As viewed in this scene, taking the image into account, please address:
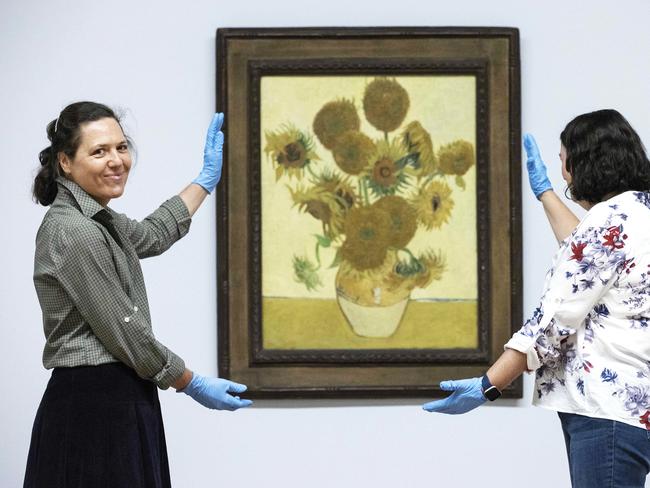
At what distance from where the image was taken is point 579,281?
189cm

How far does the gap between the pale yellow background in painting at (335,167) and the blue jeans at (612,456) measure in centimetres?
116

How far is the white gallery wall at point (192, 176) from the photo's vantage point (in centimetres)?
301

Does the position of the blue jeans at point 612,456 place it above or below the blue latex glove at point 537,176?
below

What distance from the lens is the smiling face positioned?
201 centimetres

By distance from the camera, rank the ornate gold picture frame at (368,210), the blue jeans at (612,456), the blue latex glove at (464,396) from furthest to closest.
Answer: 1. the ornate gold picture frame at (368,210)
2. the blue latex glove at (464,396)
3. the blue jeans at (612,456)

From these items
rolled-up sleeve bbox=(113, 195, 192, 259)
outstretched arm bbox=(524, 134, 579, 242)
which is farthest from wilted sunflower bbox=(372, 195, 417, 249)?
rolled-up sleeve bbox=(113, 195, 192, 259)

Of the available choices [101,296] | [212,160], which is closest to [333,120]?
[212,160]

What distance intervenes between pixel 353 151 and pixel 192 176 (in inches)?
18.9

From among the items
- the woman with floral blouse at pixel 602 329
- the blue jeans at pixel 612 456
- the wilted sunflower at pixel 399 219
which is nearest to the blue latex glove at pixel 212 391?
the woman with floral blouse at pixel 602 329

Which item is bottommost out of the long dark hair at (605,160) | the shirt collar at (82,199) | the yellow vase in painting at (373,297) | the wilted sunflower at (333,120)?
the yellow vase in painting at (373,297)

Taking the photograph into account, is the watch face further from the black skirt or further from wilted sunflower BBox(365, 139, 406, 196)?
wilted sunflower BBox(365, 139, 406, 196)

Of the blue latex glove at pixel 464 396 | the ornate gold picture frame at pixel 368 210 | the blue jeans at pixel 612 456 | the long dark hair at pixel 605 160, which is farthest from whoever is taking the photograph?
the ornate gold picture frame at pixel 368 210

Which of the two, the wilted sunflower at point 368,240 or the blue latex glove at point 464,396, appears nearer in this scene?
the blue latex glove at point 464,396

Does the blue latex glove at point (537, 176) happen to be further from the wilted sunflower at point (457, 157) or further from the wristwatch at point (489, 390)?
the wristwatch at point (489, 390)
